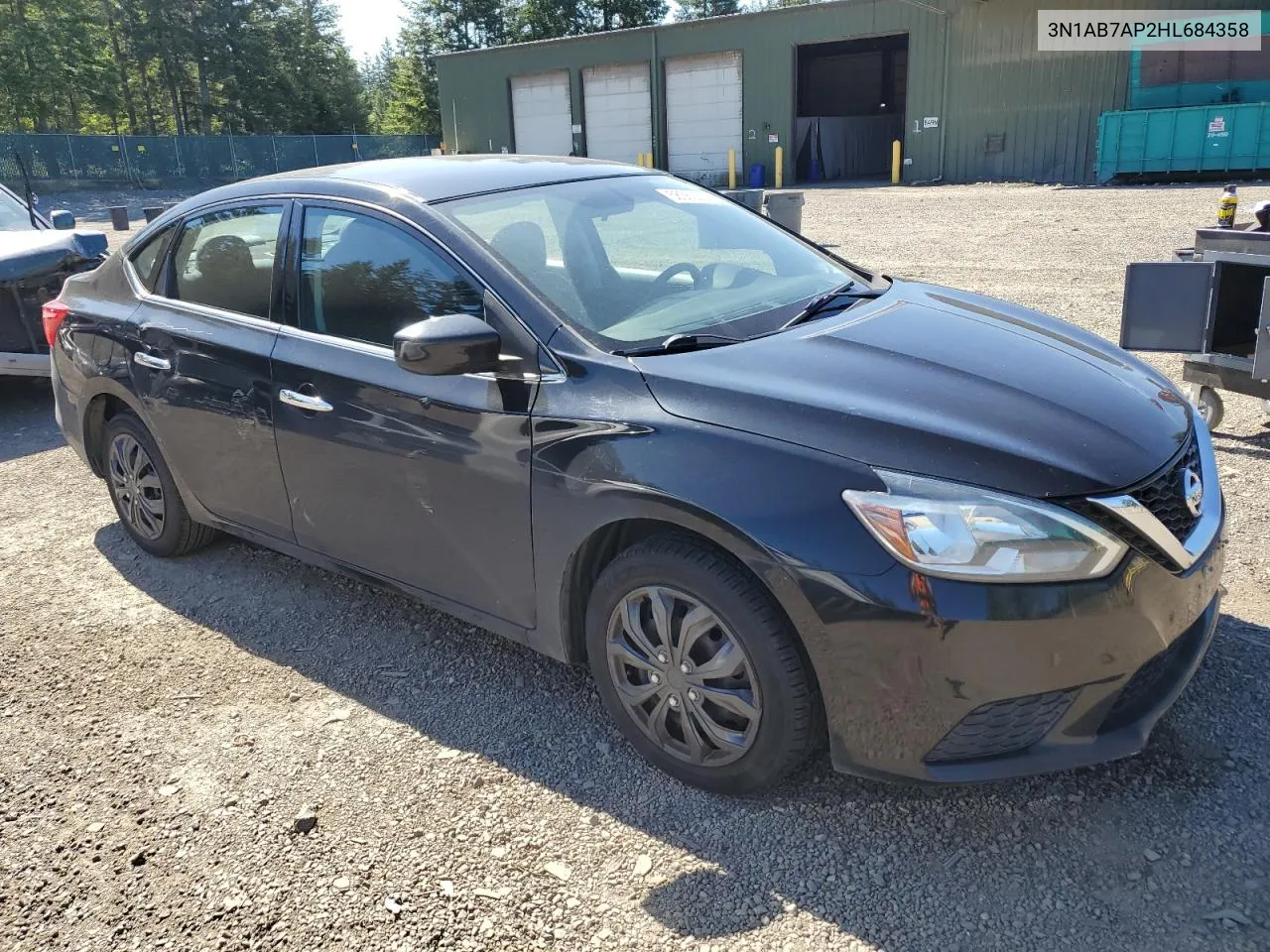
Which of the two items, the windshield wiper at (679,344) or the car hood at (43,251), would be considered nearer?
the windshield wiper at (679,344)

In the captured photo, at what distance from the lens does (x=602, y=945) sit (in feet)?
7.49

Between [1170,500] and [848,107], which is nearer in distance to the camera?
[1170,500]

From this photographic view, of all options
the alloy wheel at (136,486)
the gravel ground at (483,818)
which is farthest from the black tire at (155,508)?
the gravel ground at (483,818)

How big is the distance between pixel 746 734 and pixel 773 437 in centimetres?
79

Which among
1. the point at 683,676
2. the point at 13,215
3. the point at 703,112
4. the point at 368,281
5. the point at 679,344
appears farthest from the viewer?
the point at 703,112

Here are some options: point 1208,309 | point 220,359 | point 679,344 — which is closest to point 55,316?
point 220,359

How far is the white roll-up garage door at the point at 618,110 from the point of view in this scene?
33250 mm

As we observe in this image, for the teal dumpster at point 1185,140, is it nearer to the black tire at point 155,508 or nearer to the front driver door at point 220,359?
the front driver door at point 220,359

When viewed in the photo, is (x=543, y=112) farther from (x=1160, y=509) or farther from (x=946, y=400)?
(x=1160, y=509)

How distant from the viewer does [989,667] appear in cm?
221

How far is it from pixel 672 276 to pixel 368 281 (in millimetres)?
1030

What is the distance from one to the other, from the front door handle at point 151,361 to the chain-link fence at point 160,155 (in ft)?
97.6

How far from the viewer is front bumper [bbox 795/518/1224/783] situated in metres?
2.20

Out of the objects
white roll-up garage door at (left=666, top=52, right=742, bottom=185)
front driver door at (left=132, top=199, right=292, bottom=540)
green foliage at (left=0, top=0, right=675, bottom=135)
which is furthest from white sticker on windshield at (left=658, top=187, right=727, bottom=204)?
green foliage at (left=0, top=0, right=675, bottom=135)
